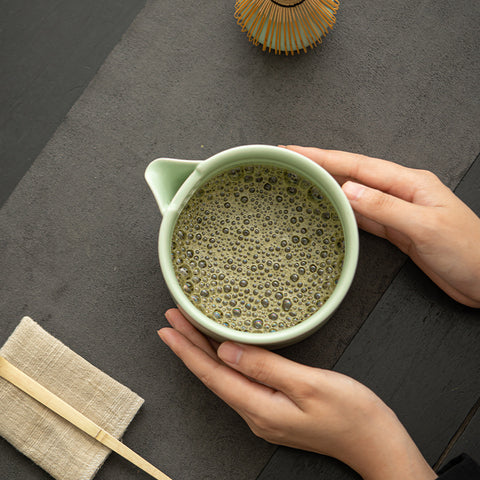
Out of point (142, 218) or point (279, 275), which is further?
point (142, 218)

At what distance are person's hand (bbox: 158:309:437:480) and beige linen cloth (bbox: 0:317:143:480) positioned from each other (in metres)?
0.15

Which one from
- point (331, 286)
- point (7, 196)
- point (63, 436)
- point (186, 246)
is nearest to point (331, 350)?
point (331, 286)

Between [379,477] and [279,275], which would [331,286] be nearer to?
[279,275]

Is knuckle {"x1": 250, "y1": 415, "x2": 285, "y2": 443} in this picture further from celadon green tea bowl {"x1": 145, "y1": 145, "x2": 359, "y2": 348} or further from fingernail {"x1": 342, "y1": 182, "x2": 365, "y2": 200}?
fingernail {"x1": 342, "y1": 182, "x2": 365, "y2": 200}

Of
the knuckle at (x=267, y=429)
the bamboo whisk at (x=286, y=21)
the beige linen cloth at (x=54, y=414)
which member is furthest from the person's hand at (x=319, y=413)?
the bamboo whisk at (x=286, y=21)

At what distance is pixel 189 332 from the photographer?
2.18 feet

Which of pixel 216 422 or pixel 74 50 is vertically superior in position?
pixel 74 50

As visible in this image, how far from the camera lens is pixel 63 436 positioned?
2.26 ft

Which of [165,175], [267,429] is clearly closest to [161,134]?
[165,175]

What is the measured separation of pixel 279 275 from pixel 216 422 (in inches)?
10.8

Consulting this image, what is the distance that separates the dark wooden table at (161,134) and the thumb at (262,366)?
0.09 meters

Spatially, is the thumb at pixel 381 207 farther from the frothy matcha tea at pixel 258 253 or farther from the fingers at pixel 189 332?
the fingers at pixel 189 332

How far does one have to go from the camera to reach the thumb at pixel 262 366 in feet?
1.92

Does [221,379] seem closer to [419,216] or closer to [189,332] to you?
[189,332]
